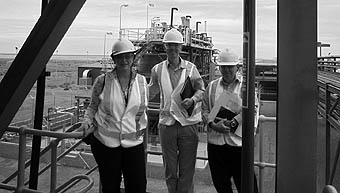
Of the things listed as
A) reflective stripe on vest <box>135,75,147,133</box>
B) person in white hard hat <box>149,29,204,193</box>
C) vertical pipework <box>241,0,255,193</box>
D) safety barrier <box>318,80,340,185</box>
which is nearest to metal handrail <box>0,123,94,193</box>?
reflective stripe on vest <box>135,75,147,133</box>

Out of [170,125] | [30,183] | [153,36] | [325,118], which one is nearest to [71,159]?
[30,183]

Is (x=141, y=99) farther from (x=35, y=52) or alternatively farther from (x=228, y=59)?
(x=35, y=52)

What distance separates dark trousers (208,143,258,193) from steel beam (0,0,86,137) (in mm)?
1489

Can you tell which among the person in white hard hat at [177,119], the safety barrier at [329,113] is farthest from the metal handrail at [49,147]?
the safety barrier at [329,113]

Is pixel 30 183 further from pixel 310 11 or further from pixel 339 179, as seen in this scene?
pixel 339 179

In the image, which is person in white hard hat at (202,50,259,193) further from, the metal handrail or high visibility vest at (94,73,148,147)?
the metal handrail

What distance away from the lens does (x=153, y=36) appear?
48.9 feet

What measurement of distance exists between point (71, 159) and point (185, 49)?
385 inches

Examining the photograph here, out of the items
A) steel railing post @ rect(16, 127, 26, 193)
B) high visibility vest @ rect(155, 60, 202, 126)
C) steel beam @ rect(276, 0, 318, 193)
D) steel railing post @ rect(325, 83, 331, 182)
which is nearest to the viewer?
steel beam @ rect(276, 0, 318, 193)

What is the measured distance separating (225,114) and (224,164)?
16.0 inches

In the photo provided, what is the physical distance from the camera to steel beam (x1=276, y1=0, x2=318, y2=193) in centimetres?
108

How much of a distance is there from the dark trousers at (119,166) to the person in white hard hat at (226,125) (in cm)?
59

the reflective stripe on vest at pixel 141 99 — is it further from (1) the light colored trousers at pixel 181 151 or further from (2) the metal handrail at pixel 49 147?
(2) the metal handrail at pixel 49 147

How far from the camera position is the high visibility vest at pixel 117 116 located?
2604mm
